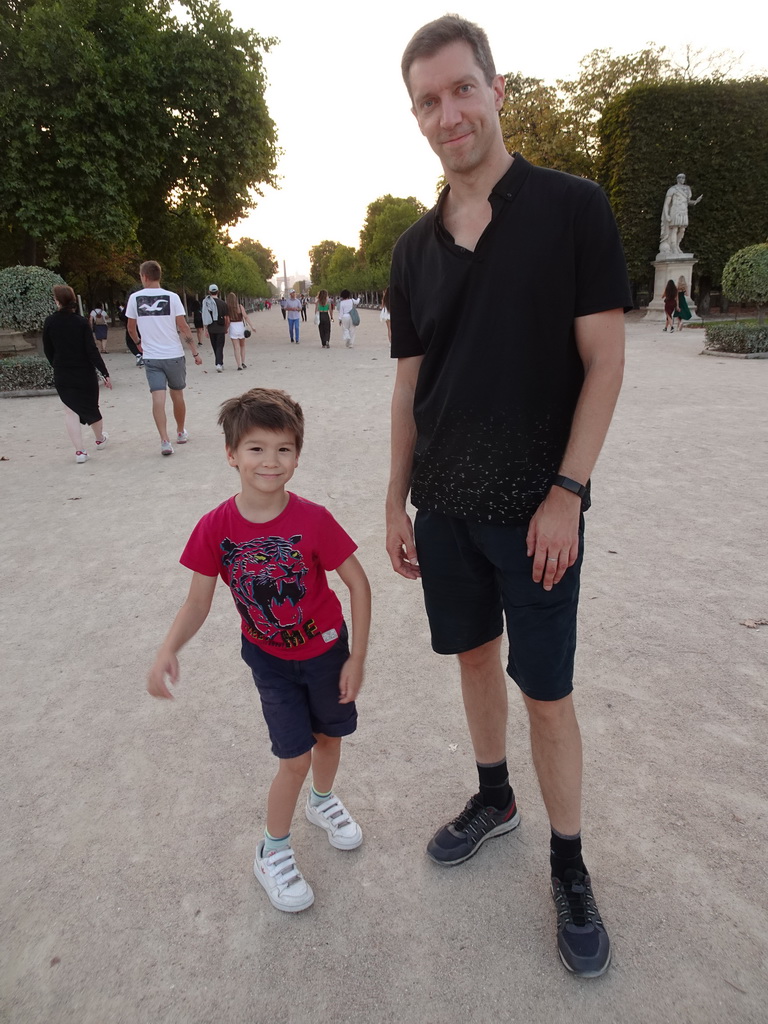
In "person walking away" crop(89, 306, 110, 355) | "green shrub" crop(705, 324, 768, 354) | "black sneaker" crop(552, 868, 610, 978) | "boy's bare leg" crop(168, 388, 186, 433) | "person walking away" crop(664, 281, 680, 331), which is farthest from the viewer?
"person walking away" crop(89, 306, 110, 355)

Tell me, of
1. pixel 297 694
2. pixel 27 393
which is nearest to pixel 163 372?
pixel 297 694

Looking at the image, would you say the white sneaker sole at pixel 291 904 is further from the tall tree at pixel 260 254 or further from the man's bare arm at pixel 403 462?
the tall tree at pixel 260 254

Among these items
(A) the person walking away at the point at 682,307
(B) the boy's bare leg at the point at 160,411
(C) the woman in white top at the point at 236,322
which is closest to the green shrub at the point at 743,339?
(A) the person walking away at the point at 682,307

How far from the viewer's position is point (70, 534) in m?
5.57

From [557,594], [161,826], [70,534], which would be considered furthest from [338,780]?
[70,534]

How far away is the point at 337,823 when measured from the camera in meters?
2.40

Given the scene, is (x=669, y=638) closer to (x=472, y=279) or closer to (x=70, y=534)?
(x=472, y=279)

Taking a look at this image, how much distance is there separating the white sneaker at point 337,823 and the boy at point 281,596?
214 millimetres

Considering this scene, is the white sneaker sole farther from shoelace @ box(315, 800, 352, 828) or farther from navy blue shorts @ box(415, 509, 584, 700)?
navy blue shorts @ box(415, 509, 584, 700)

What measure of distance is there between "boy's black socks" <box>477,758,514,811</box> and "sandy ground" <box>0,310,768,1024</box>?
14 cm

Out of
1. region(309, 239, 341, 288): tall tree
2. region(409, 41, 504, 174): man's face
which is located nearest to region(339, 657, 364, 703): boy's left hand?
region(409, 41, 504, 174): man's face

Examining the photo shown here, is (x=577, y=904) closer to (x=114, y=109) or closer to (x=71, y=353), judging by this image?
(x=71, y=353)

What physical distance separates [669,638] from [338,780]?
6.18 feet

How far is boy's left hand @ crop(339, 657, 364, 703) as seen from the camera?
2.11 m
